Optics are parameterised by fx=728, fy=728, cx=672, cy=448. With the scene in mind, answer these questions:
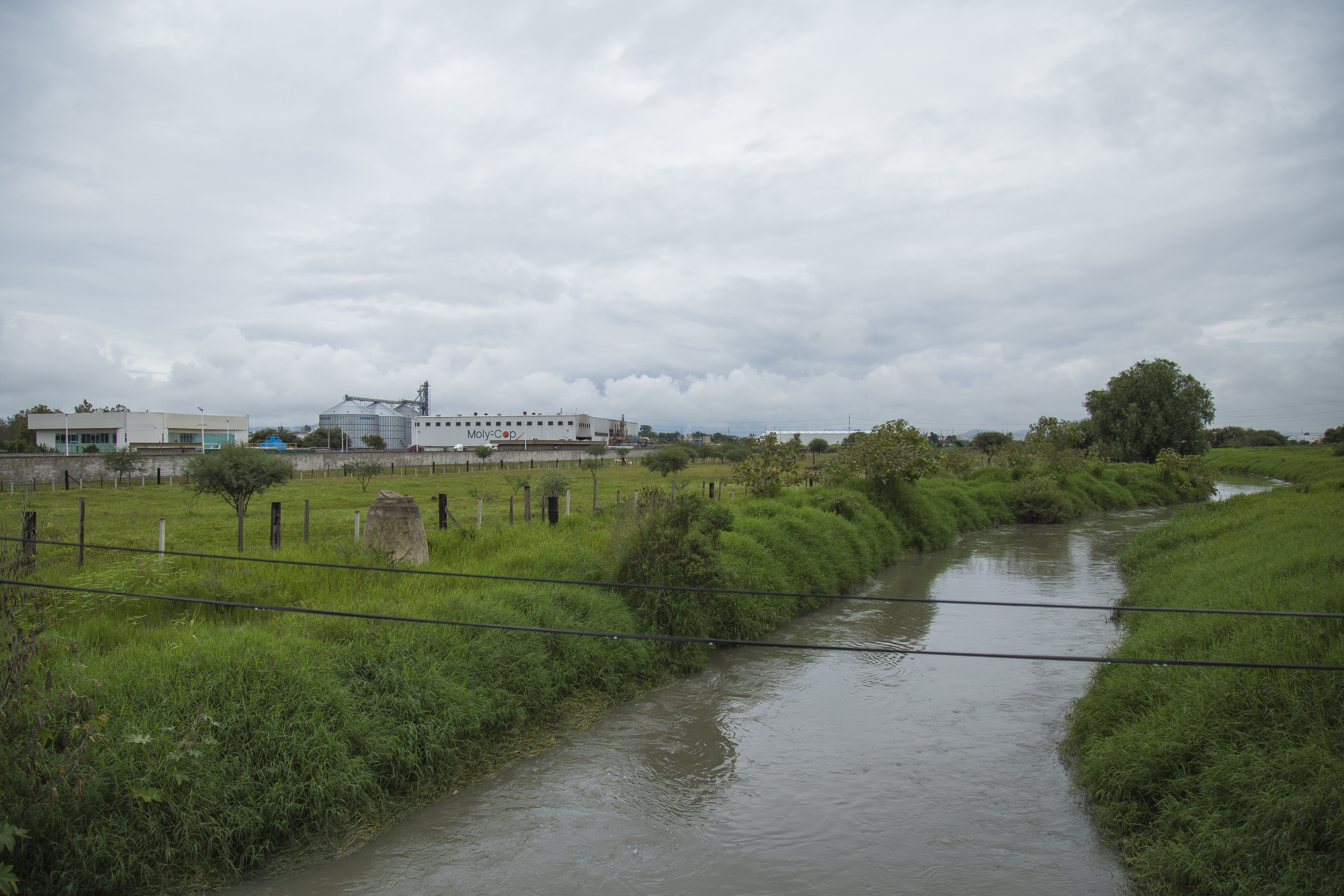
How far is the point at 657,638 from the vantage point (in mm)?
4340

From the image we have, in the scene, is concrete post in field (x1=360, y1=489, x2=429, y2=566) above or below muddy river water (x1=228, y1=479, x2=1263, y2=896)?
above

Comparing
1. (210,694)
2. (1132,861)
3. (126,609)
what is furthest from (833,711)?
(126,609)

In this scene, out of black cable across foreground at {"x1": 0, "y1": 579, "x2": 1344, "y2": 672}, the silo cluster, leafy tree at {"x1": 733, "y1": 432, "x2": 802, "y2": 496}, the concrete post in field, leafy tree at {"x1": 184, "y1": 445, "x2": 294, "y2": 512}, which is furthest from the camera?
the silo cluster

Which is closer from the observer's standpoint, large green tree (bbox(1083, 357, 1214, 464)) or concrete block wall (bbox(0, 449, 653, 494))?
concrete block wall (bbox(0, 449, 653, 494))

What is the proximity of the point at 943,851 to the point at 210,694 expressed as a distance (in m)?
6.03

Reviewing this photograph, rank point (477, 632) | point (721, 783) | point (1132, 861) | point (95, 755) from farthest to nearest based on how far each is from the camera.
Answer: point (477, 632), point (721, 783), point (1132, 861), point (95, 755)

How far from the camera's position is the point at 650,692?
9.43 metres

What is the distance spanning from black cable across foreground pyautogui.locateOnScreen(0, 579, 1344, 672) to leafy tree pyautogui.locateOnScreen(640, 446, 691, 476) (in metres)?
34.4

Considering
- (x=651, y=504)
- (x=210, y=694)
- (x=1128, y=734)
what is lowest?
(x=1128, y=734)

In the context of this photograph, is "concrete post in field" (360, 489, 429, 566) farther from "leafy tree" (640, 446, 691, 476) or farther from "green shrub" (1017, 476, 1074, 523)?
"leafy tree" (640, 446, 691, 476)

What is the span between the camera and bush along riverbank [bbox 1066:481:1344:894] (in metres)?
4.61

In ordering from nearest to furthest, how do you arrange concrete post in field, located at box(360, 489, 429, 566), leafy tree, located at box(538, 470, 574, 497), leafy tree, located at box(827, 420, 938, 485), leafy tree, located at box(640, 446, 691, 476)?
concrete post in field, located at box(360, 489, 429, 566) → leafy tree, located at box(827, 420, 938, 485) → leafy tree, located at box(538, 470, 574, 497) → leafy tree, located at box(640, 446, 691, 476)

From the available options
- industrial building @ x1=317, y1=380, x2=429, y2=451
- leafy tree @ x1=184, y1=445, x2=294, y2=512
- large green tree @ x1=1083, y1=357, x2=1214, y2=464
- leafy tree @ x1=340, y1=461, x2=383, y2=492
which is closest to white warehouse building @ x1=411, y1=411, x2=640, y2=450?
industrial building @ x1=317, y1=380, x2=429, y2=451

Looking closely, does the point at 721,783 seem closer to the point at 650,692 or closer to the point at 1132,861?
the point at 650,692
